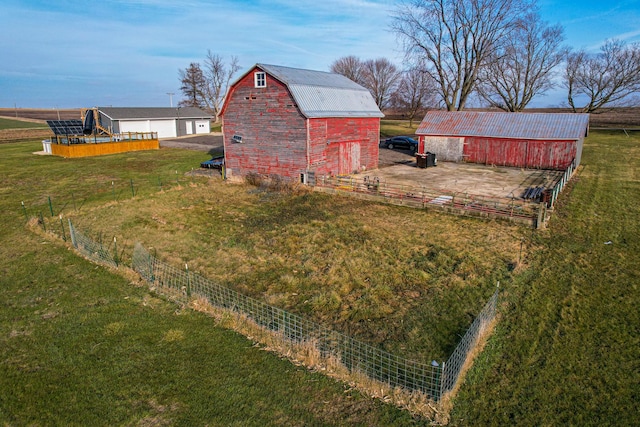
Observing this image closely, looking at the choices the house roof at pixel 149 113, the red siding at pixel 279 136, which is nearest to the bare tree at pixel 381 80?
the house roof at pixel 149 113

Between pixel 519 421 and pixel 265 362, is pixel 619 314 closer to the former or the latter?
pixel 519 421

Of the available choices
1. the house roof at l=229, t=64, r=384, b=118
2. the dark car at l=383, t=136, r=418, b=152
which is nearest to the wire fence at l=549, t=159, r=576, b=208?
the house roof at l=229, t=64, r=384, b=118

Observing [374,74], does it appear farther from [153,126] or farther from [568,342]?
[568,342]

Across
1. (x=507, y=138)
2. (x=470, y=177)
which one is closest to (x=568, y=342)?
(x=470, y=177)

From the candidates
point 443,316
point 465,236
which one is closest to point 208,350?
point 443,316

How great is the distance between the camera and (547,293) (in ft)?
38.8

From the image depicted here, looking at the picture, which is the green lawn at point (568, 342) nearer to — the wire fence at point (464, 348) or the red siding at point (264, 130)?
the wire fence at point (464, 348)

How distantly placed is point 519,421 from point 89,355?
905 cm

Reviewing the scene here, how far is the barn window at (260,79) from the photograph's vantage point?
2639cm

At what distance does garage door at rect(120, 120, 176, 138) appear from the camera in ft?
184

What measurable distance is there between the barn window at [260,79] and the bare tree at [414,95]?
180 feet

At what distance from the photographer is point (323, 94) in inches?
1109

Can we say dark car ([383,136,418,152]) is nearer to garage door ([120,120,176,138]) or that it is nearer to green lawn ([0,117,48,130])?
garage door ([120,120,176,138])

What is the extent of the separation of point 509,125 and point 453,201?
735 inches
